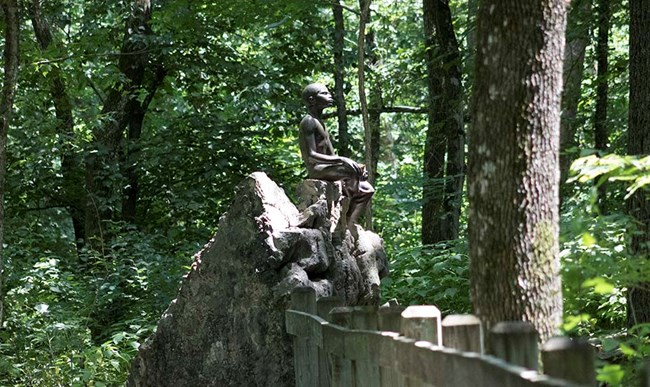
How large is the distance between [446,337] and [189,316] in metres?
4.86

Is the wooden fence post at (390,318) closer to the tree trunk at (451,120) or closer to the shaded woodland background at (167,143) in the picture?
the shaded woodland background at (167,143)

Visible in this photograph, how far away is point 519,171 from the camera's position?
447 cm

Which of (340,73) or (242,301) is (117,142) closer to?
(340,73)

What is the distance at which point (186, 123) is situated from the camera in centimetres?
1802

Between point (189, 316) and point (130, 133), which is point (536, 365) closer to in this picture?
point (189, 316)

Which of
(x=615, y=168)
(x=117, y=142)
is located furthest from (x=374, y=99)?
(x=615, y=168)

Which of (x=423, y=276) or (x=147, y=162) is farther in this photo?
(x=147, y=162)

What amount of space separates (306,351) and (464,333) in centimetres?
Result: 300

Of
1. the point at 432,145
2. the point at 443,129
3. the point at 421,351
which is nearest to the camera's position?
the point at 421,351

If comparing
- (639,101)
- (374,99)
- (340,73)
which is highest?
(374,99)

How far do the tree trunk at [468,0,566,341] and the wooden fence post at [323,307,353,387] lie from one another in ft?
2.28

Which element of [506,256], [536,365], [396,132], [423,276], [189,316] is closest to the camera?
[536,365]

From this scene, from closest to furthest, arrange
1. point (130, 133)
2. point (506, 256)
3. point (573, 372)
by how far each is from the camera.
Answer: point (573, 372) → point (506, 256) → point (130, 133)

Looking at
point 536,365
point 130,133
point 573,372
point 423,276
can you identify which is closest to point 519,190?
point 536,365
